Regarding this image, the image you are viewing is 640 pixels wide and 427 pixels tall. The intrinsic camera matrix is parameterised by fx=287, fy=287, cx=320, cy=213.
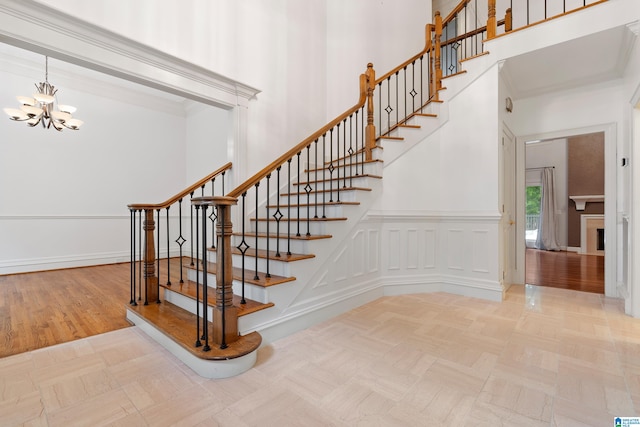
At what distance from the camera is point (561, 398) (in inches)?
61.0

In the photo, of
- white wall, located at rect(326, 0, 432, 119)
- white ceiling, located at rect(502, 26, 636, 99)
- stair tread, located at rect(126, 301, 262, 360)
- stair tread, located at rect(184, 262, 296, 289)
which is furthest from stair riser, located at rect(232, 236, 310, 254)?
white ceiling, located at rect(502, 26, 636, 99)

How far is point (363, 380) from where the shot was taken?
173 cm

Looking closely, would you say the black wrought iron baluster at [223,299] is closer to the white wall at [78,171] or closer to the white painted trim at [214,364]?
the white painted trim at [214,364]

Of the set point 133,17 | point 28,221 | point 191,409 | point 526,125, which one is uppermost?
point 133,17

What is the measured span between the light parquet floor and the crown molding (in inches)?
93.4

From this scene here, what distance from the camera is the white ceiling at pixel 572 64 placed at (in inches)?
112

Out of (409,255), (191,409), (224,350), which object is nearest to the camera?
(191,409)

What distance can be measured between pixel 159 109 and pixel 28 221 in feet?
10.4

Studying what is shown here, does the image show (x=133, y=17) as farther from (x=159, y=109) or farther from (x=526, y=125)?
(x=526, y=125)

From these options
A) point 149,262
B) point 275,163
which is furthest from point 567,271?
point 149,262

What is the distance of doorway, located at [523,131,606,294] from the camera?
713 centimetres

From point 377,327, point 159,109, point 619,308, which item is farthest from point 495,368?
point 159,109

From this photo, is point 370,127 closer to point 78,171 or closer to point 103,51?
point 103,51

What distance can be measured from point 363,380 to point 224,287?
1041mm
